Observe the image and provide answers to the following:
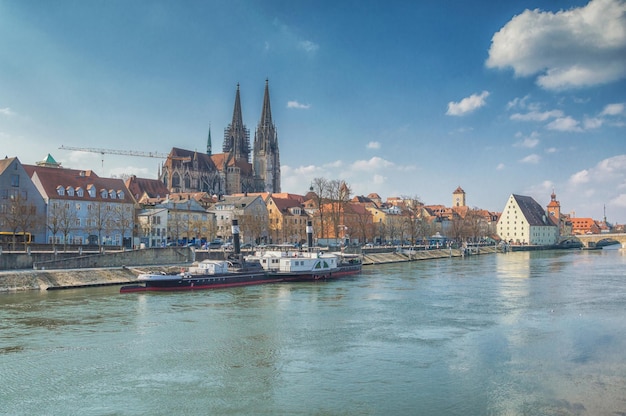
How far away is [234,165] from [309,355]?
14997 centimetres

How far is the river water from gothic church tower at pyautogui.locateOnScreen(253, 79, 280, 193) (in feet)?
459

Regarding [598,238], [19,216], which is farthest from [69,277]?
[598,238]

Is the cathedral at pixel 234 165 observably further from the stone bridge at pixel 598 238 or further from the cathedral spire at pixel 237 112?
the stone bridge at pixel 598 238

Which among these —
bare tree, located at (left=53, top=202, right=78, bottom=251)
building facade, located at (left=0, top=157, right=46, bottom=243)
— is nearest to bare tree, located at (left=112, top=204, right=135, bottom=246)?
bare tree, located at (left=53, top=202, right=78, bottom=251)

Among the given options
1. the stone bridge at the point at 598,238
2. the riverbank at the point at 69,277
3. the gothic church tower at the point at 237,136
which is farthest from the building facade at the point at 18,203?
the stone bridge at the point at 598,238

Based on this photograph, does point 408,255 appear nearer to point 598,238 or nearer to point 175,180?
point 175,180

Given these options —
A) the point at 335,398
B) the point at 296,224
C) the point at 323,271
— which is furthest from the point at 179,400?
the point at 296,224

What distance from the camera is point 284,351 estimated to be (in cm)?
A: 2494

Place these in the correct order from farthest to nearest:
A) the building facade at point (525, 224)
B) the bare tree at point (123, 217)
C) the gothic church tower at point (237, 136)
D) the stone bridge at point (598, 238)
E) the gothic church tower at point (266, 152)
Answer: the gothic church tower at point (237, 136), the gothic church tower at point (266, 152), the building facade at point (525, 224), the stone bridge at point (598, 238), the bare tree at point (123, 217)

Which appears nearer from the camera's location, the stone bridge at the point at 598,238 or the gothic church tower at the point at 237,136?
the stone bridge at the point at 598,238

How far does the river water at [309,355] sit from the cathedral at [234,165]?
116m

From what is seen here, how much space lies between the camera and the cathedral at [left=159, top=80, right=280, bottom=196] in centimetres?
15449

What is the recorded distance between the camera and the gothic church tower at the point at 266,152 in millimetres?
181000

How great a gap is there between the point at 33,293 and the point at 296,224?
7186 cm
